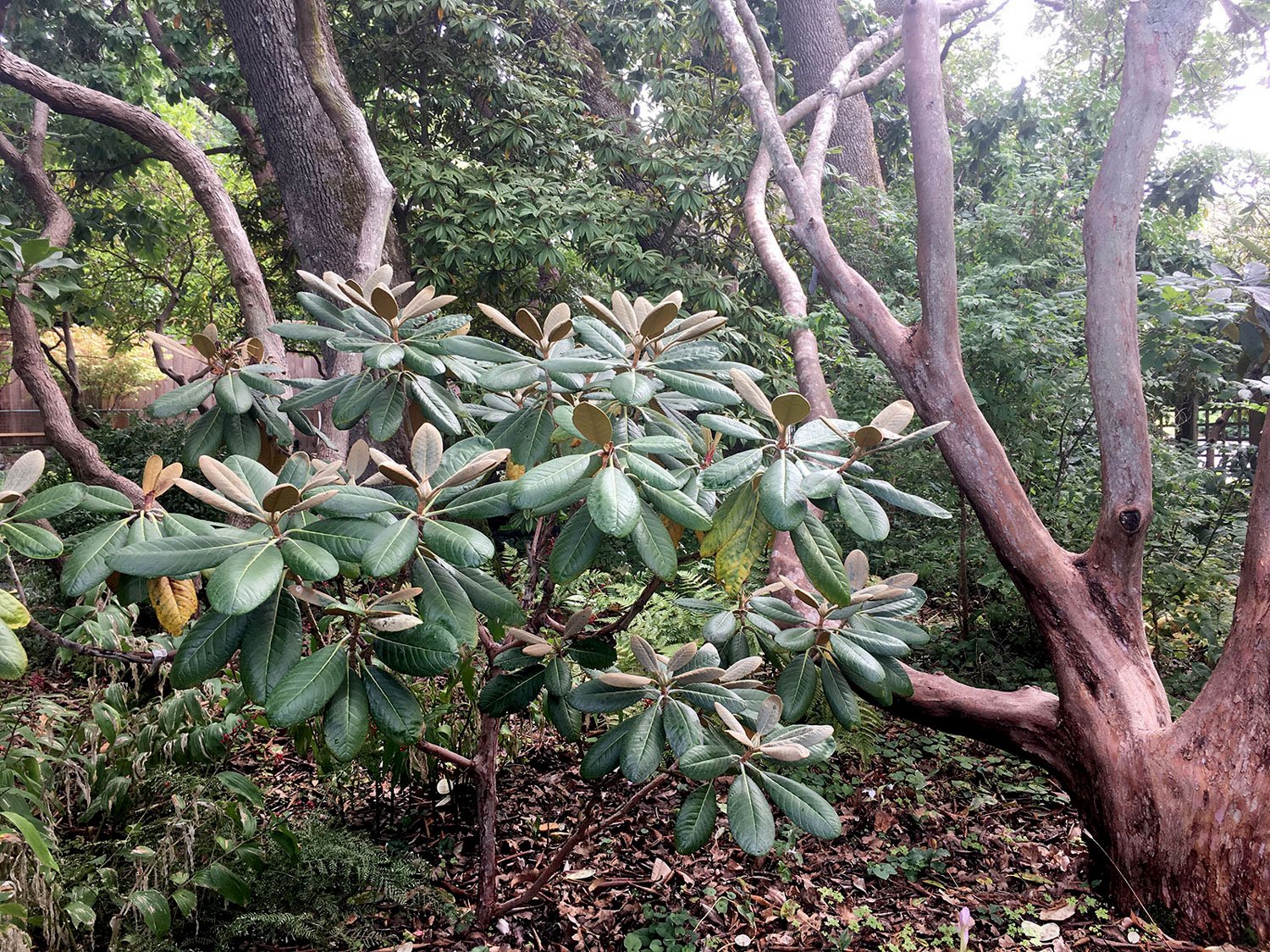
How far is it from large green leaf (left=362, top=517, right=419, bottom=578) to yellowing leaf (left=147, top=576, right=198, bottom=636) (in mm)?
489

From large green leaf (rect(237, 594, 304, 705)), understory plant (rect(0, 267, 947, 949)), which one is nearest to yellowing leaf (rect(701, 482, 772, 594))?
understory plant (rect(0, 267, 947, 949))

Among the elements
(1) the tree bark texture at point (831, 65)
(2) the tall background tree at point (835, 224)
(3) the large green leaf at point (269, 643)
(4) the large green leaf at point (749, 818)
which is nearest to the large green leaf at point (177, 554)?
(3) the large green leaf at point (269, 643)

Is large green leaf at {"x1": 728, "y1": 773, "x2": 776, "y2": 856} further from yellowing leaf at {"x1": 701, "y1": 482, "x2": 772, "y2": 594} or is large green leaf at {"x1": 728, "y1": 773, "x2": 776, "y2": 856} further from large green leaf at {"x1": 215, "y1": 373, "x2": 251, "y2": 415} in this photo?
large green leaf at {"x1": 215, "y1": 373, "x2": 251, "y2": 415}

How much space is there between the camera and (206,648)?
3.79 ft

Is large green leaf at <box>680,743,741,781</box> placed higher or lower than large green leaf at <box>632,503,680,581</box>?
lower

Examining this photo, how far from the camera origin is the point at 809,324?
3664 millimetres

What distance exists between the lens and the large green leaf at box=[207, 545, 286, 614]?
38.1 inches

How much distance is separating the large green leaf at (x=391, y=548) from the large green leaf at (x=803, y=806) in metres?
0.83

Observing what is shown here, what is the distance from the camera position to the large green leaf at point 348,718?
121 cm

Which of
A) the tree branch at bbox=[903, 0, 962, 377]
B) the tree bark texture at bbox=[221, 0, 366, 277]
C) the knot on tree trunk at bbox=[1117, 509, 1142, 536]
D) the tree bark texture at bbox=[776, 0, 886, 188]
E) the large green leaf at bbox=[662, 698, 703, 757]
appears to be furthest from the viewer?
the tree bark texture at bbox=[776, 0, 886, 188]

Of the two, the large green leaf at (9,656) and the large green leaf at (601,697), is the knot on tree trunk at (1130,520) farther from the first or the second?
the large green leaf at (9,656)

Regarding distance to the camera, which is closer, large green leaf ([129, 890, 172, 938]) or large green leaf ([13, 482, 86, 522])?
large green leaf ([13, 482, 86, 522])

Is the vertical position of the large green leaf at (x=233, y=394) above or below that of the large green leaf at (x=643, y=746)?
above

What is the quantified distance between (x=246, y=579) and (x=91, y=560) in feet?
1.25
